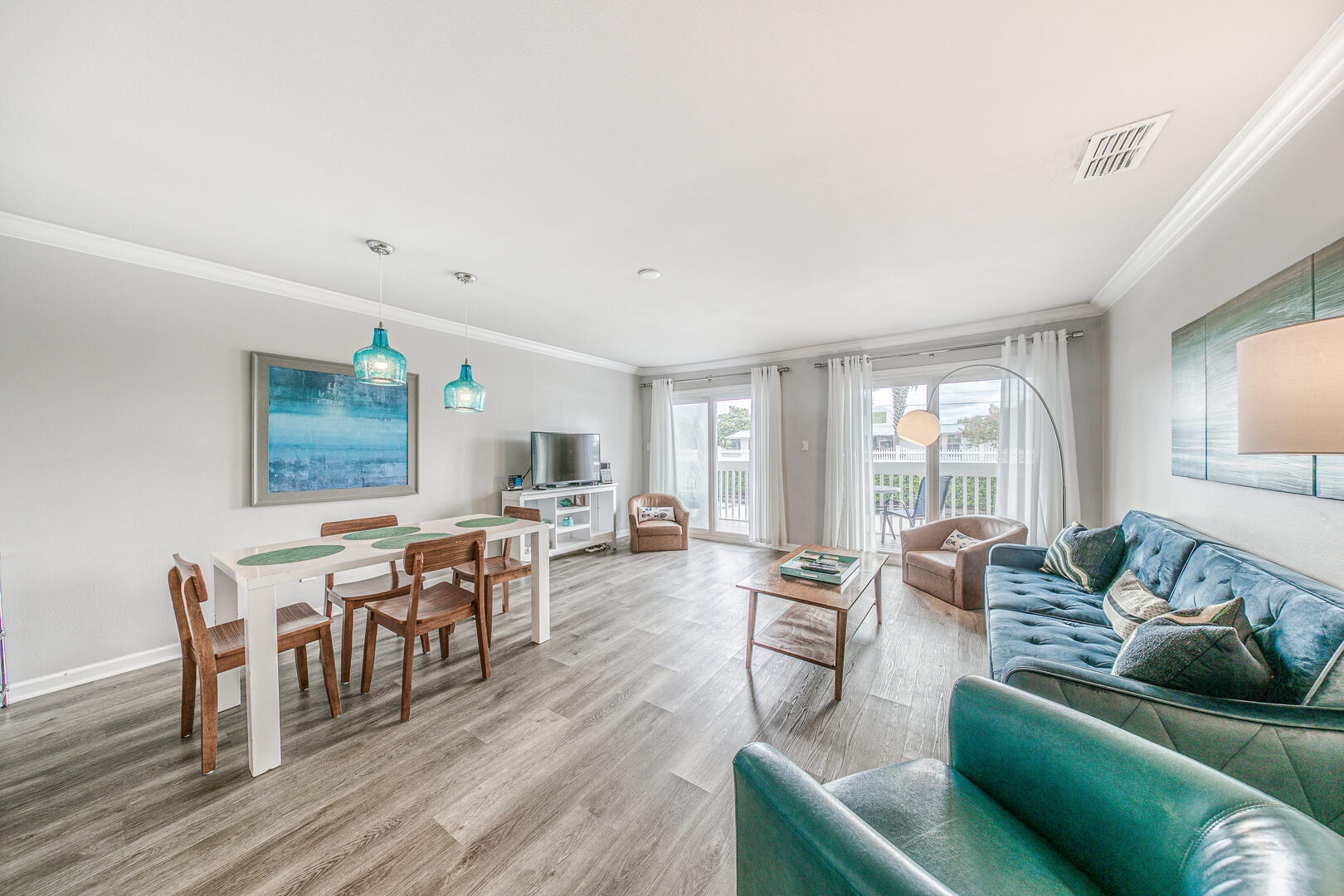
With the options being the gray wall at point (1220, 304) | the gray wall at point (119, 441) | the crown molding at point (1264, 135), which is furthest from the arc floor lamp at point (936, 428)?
the gray wall at point (119, 441)

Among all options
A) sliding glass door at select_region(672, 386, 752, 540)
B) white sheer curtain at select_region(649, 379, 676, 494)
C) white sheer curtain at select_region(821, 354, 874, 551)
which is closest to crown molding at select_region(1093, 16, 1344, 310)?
white sheer curtain at select_region(821, 354, 874, 551)

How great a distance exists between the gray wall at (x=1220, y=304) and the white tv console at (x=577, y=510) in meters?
4.60

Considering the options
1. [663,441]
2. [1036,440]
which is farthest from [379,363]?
[1036,440]

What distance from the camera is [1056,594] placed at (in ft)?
8.02

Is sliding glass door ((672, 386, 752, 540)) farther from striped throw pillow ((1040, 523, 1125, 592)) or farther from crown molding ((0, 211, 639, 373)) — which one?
striped throw pillow ((1040, 523, 1125, 592))

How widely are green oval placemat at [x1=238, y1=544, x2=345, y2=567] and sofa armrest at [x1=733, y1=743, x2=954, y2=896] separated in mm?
2234

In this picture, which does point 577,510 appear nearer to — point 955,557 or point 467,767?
point 467,767

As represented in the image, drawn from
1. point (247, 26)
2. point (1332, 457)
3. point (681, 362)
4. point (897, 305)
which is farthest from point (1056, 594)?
point (681, 362)

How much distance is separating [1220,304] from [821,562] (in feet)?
7.36

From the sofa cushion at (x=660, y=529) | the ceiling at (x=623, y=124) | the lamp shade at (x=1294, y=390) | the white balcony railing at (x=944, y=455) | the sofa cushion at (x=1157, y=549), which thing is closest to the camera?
the lamp shade at (x=1294, y=390)

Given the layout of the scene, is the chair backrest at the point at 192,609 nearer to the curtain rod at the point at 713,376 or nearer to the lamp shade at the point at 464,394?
the lamp shade at the point at 464,394

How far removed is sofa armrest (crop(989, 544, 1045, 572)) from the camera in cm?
293

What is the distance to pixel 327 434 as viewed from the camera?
3.34 metres

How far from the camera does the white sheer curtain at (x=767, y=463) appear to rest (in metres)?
5.36
